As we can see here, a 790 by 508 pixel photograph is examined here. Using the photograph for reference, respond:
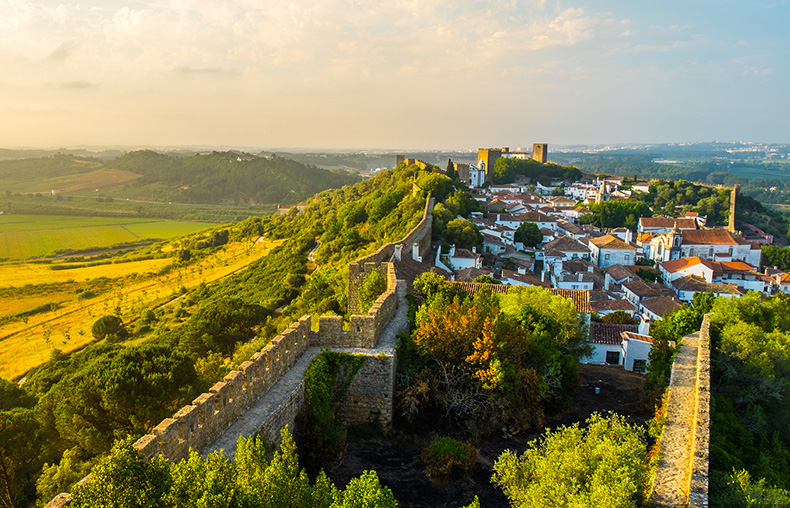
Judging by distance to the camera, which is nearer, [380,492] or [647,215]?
[380,492]

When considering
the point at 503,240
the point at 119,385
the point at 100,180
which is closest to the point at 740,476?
the point at 119,385

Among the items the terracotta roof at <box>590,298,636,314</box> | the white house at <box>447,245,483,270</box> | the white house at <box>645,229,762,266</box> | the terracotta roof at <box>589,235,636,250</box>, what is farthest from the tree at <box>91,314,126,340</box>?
the white house at <box>645,229,762,266</box>

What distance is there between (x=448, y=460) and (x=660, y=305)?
25666 mm

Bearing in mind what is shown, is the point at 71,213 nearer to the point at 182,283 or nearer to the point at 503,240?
the point at 182,283

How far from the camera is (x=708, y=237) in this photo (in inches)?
2121

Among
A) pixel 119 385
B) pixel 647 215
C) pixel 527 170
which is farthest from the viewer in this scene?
pixel 527 170

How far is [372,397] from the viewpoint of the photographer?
10.4 m

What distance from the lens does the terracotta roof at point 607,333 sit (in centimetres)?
2031

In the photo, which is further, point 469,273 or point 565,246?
point 565,246

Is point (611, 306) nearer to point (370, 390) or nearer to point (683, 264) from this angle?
point (683, 264)

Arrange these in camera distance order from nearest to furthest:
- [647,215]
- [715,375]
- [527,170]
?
[715,375], [647,215], [527,170]

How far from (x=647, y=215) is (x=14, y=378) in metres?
66.3

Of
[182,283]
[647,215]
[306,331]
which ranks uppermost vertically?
[306,331]

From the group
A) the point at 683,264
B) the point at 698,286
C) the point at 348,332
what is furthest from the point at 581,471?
the point at 683,264
